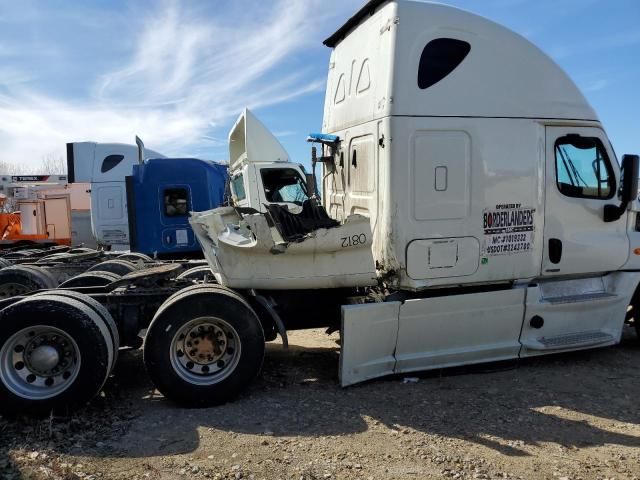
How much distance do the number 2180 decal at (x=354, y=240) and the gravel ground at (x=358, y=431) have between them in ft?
4.48

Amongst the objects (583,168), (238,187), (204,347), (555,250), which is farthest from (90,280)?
(583,168)

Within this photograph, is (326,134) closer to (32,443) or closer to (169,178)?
(32,443)

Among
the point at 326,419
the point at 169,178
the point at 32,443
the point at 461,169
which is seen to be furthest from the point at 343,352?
the point at 169,178

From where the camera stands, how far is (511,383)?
495 cm

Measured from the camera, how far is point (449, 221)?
4.91 m

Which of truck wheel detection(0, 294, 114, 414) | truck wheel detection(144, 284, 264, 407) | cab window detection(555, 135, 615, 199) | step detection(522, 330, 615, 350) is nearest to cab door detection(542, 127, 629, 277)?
cab window detection(555, 135, 615, 199)

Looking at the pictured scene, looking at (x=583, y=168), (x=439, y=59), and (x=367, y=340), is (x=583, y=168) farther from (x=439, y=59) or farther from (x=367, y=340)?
(x=367, y=340)

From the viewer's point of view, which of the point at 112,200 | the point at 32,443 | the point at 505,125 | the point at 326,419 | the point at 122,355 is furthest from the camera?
the point at 112,200

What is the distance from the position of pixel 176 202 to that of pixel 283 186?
251cm

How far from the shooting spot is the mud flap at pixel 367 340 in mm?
4664

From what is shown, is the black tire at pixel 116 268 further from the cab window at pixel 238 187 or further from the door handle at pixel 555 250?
the door handle at pixel 555 250

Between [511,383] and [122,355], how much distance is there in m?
4.28

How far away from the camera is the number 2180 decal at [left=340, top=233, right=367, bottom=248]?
4645mm

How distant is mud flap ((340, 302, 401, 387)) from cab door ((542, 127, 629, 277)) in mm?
1816
